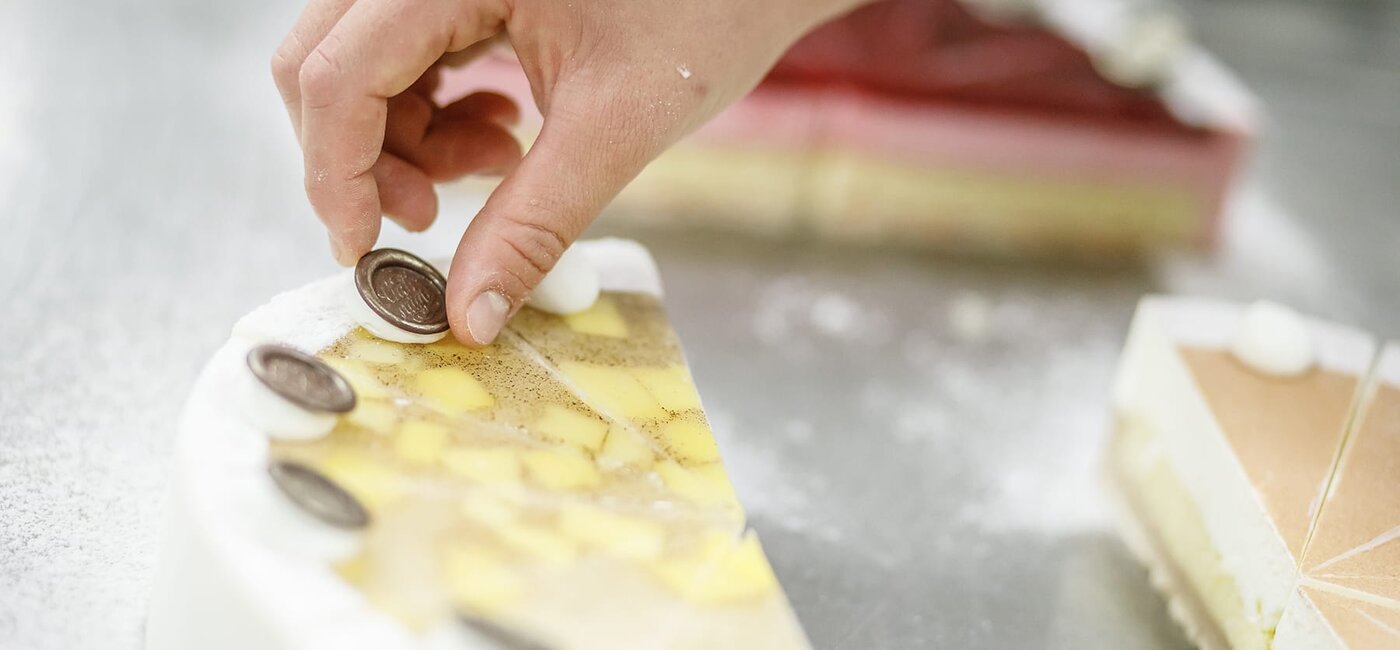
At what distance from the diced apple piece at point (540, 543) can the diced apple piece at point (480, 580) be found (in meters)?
0.03

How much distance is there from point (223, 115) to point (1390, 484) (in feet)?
8.05

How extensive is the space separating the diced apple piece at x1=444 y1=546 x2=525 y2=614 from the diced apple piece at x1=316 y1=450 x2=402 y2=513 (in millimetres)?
105

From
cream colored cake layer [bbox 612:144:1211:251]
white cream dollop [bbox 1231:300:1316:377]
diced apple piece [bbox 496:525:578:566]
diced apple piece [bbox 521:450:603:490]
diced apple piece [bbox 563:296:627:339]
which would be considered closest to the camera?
diced apple piece [bbox 496:525:578:566]

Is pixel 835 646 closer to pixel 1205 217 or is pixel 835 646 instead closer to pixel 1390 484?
pixel 1390 484

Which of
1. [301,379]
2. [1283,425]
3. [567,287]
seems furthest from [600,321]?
[1283,425]

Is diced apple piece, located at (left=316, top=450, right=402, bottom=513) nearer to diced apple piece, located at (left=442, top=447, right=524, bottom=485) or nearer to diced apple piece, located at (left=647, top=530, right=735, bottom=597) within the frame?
diced apple piece, located at (left=442, top=447, right=524, bottom=485)

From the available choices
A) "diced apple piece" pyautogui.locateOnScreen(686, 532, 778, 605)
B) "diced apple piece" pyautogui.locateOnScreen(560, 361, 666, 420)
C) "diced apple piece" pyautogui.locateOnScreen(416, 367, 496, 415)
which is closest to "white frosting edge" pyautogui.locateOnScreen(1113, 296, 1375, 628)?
"diced apple piece" pyautogui.locateOnScreen(686, 532, 778, 605)

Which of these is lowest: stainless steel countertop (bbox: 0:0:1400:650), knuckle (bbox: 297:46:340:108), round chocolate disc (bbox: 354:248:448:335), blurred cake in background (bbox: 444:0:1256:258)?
stainless steel countertop (bbox: 0:0:1400:650)

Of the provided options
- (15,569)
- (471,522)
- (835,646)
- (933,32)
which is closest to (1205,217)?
(933,32)

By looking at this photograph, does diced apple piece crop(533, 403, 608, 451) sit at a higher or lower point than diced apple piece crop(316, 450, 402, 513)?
lower

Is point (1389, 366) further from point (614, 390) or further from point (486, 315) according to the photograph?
point (486, 315)

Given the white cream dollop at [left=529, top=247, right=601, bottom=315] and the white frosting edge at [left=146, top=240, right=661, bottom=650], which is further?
the white cream dollop at [left=529, top=247, right=601, bottom=315]

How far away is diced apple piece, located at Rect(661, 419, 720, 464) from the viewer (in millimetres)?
1472

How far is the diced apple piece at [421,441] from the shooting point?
52.4 inches
